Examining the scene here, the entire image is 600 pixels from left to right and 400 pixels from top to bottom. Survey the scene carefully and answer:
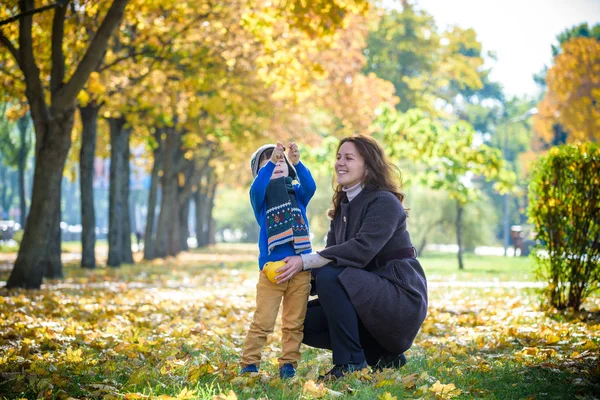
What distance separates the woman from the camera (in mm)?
5145

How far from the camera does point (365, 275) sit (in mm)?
5176

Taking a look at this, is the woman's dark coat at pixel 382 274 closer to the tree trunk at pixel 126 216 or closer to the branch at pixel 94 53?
the branch at pixel 94 53

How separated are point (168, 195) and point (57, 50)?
15266mm

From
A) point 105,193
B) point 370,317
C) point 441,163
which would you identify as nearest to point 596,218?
point 370,317

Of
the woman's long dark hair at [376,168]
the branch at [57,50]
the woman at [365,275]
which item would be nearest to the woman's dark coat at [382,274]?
the woman at [365,275]

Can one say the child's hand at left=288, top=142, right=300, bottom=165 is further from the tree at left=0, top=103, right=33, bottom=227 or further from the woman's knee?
the tree at left=0, top=103, right=33, bottom=227

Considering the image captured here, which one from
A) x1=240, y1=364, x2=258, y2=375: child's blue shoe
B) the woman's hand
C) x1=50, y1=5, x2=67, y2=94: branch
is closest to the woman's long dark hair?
the woman's hand

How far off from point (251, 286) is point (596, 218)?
26.9 ft

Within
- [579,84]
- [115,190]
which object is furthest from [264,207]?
[579,84]

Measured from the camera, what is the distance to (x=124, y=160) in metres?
23.6

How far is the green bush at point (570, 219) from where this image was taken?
9367mm

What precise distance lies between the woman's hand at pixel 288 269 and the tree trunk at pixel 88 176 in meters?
15.3

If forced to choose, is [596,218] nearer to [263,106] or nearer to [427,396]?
[427,396]

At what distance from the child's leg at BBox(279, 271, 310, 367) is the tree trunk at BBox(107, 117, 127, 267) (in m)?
17.0
